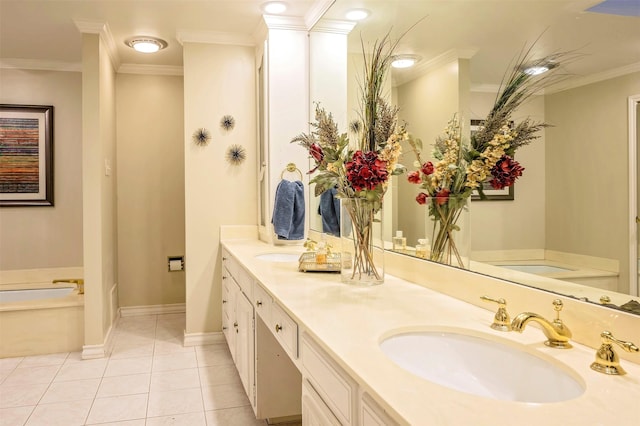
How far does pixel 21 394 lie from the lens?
9.25 ft

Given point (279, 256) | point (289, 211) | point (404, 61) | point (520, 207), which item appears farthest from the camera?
point (289, 211)

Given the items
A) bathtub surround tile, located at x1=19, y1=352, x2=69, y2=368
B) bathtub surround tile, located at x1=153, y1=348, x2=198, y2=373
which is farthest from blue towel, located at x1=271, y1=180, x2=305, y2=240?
bathtub surround tile, located at x1=19, y1=352, x2=69, y2=368

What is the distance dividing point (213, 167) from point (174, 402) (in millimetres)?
1714

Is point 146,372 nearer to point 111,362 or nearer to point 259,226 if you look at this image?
point 111,362

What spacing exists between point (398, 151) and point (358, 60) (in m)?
0.89

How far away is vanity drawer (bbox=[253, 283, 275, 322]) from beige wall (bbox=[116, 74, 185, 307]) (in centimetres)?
263

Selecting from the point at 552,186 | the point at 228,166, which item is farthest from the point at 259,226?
the point at 552,186

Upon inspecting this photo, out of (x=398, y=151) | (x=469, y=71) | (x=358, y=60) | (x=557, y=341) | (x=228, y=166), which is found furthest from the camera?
(x=228, y=166)

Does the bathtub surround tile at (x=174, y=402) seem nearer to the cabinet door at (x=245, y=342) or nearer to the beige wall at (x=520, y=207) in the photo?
the cabinet door at (x=245, y=342)

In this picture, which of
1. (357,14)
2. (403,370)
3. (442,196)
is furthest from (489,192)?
(357,14)

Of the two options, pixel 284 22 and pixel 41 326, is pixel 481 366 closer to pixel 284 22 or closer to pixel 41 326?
pixel 284 22

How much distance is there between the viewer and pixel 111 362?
3.36m

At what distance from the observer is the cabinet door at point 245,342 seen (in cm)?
232

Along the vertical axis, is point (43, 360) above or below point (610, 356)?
below
